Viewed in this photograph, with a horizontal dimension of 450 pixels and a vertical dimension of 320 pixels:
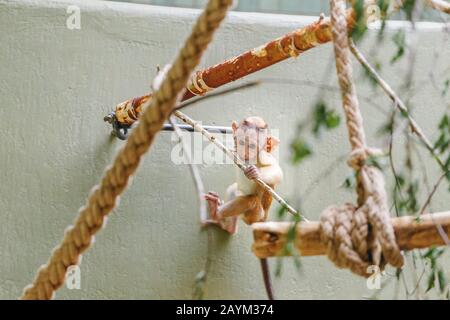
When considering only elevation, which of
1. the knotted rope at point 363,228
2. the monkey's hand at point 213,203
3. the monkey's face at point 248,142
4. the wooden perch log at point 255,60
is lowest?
the knotted rope at point 363,228

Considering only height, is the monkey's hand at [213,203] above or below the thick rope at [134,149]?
above

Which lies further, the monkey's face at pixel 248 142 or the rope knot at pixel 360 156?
the monkey's face at pixel 248 142

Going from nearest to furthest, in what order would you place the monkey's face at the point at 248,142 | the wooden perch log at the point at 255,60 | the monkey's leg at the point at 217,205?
the wooden perch log at the point at 255,60 → the monkey's face at the point at 248,142 → the monkey's leg at the point at 217,205

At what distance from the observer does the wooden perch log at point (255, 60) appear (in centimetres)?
190

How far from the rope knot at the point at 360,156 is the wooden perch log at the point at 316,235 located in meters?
0.09

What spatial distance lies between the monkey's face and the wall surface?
220mm

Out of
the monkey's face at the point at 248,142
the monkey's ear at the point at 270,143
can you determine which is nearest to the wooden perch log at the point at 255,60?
the monkey's face at the point at 248,142

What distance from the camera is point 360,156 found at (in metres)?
0.96

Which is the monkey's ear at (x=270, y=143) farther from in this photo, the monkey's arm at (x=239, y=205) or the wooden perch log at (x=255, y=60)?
the wooden perch log at (x=255, y=60)

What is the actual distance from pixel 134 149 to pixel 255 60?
123 centimetres

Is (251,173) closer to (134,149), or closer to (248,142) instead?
(248,142)

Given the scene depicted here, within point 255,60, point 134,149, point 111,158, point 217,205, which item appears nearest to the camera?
point 134,149

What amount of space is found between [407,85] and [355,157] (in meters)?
0.28

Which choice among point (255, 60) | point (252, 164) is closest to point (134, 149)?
point (255, 60)
